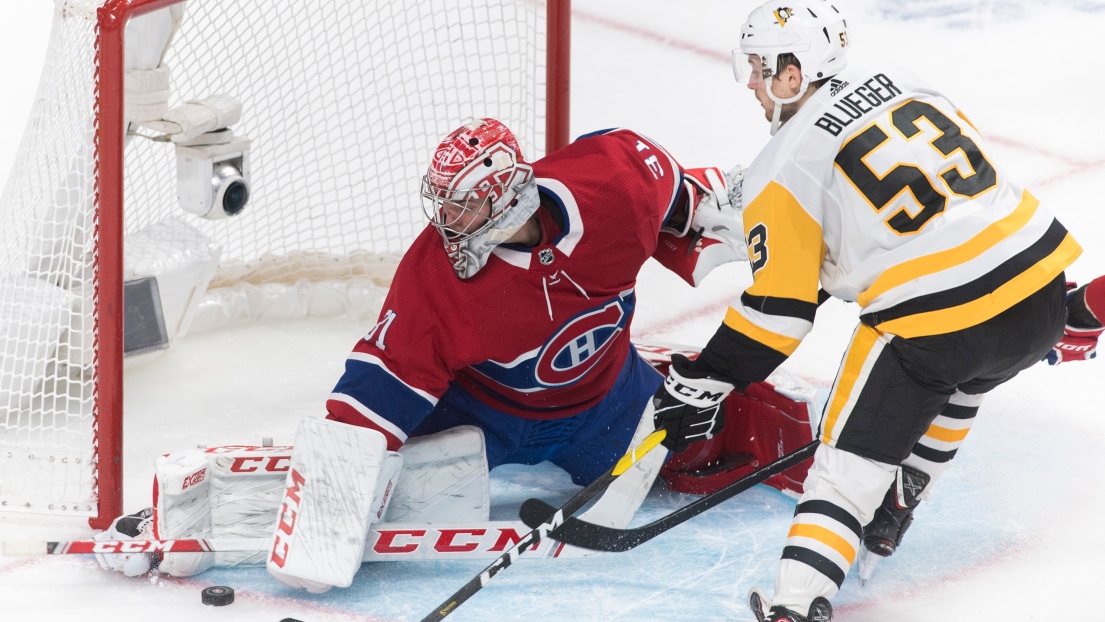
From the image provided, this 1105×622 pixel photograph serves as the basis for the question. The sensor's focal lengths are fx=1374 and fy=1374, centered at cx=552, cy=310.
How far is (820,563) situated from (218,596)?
1043 mm

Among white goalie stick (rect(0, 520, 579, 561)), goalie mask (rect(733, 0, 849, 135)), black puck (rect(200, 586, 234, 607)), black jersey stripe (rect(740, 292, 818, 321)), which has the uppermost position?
goalie mask (rect(733, 0, 849, 135))

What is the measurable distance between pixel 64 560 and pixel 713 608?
1.22 metres

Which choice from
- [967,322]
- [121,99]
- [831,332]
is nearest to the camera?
[967,322]

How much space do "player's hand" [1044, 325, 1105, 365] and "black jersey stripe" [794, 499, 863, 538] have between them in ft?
2.07

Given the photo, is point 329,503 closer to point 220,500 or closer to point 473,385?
point 220,500

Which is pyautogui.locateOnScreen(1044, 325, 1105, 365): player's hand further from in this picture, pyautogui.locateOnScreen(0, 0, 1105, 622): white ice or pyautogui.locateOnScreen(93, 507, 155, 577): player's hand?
pyautogui.locateOnScreen(93, 507, 155, 577): player's hand

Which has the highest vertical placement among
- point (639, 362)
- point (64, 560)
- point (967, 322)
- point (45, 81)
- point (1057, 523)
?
point (45, 81)

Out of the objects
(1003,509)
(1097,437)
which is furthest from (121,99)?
(1097,437)

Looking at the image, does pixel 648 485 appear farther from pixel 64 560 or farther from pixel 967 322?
pixel 64 560

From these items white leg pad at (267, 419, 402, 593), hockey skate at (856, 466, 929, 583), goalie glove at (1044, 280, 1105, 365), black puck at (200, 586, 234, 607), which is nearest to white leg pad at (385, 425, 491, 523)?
white leg pad at (267, 419, 402, 593)

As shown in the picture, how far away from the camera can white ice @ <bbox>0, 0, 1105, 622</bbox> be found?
247cm

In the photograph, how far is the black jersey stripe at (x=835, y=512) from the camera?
2.23 meters

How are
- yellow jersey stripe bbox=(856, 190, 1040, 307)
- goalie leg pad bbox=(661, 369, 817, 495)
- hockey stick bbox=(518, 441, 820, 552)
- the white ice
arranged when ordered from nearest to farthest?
yellow jersey stripe bbox=(856, 190, 1040, 307), the white ice, hockey stick bbox=(518, 441, 820, 552), goalie leg pad bbox=(661, 369, 817, 495)

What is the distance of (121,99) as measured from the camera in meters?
2.39
